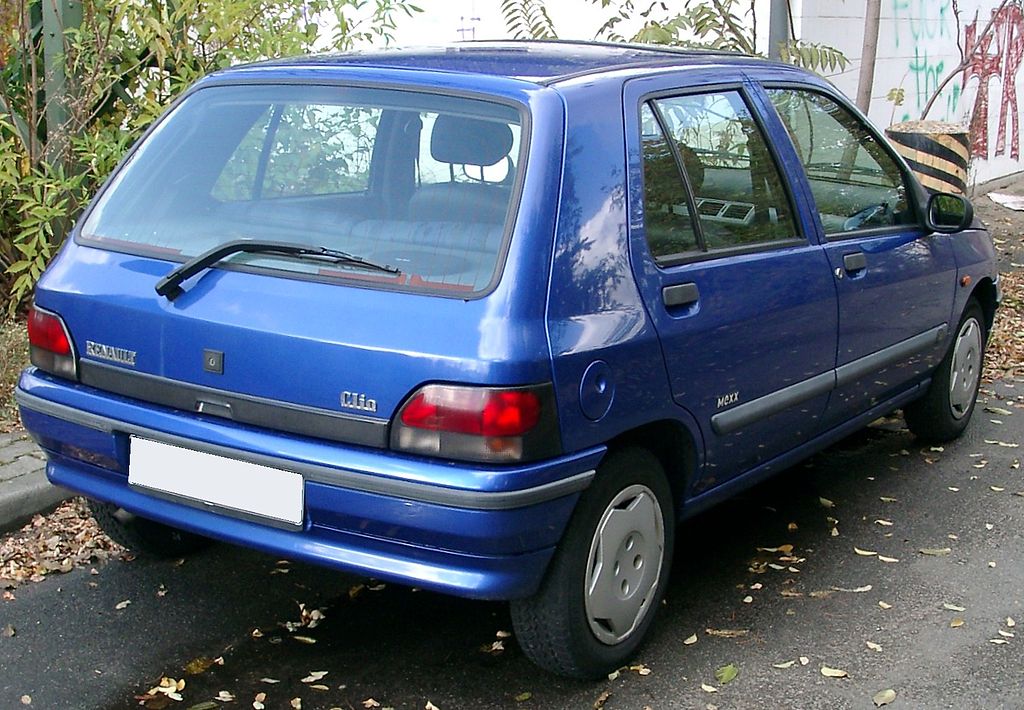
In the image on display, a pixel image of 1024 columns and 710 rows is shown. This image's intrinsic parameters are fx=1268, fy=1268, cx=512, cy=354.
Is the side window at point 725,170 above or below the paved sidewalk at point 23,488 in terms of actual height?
above

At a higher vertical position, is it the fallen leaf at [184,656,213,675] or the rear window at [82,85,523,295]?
the rear window at [82,85,523,295]

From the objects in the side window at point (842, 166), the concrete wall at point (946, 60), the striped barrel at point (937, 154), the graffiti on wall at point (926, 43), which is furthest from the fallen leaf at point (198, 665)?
the graffiti on wall at point (926, 43)

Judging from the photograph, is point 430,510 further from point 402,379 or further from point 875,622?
point 875,622

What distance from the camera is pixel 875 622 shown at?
3.90 metres

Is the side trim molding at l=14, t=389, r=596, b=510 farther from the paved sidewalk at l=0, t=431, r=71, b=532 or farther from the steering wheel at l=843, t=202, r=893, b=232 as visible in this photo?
the steering wheel at l=843, t=202, r=893, b=232

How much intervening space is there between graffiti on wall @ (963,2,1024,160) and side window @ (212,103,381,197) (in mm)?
11353

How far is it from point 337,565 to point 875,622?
176cm

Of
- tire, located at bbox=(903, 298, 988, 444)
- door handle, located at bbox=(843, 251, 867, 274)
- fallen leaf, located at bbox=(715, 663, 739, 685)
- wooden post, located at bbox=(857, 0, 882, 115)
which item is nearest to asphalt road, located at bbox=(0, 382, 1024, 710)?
fallen leaf, located at bbox=(715, 663, 739, 685)

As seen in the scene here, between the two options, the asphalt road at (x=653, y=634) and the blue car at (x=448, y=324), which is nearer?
the blue car at (x=448, y=324)

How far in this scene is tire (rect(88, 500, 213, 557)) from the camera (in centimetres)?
406

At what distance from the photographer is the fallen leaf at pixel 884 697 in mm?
3395

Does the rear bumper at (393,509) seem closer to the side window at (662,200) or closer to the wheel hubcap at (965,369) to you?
the side window at (662,200)

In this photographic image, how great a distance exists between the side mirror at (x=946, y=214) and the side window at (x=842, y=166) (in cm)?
8

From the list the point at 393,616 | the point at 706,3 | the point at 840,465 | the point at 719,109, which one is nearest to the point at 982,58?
the point at 706,3
